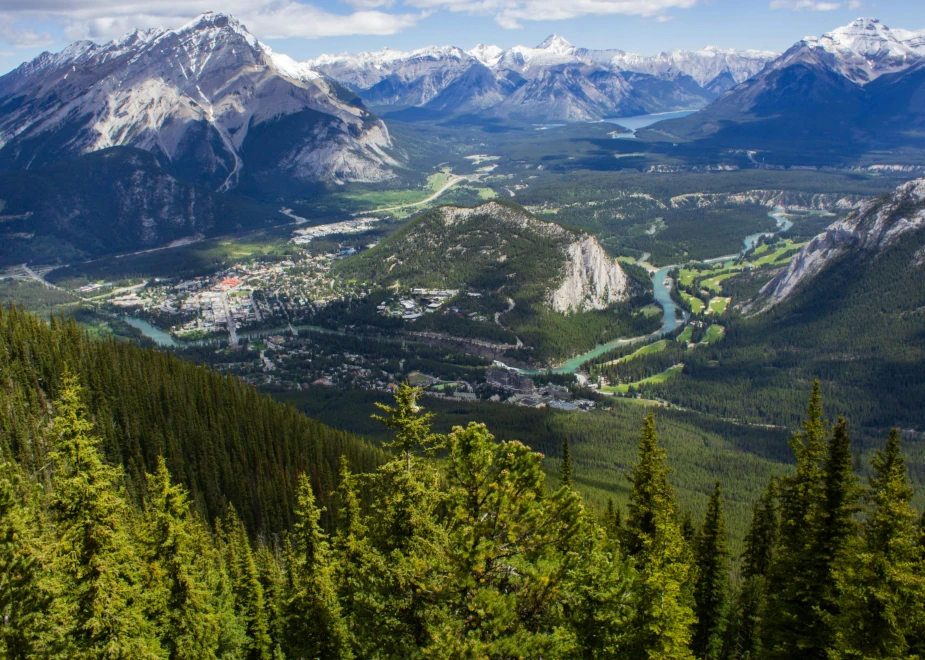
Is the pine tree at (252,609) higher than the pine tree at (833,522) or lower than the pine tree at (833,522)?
lower

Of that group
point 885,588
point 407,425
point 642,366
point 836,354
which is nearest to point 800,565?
point 885,588

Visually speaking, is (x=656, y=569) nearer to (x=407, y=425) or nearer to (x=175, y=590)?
(x=407, y=425)

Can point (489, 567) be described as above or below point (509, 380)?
above

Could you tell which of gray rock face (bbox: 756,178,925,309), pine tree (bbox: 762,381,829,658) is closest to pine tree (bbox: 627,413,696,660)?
pine tree (bbox: 762,381,829,658)

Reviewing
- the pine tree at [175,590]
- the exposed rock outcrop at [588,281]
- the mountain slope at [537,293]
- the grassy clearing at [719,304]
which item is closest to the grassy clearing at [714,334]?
the grassy clearing at [719,304]

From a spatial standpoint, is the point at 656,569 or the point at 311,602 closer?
the point at 656,569

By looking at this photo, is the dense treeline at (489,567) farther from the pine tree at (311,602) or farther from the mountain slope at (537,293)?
the mountain slope at (537,293)

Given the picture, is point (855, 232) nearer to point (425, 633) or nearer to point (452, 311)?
point (452, 311)

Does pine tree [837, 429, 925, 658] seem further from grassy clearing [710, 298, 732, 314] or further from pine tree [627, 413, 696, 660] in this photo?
grassy clearing [710, 298, 732, 314]

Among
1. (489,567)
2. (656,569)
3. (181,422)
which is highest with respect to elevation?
(489,567)
